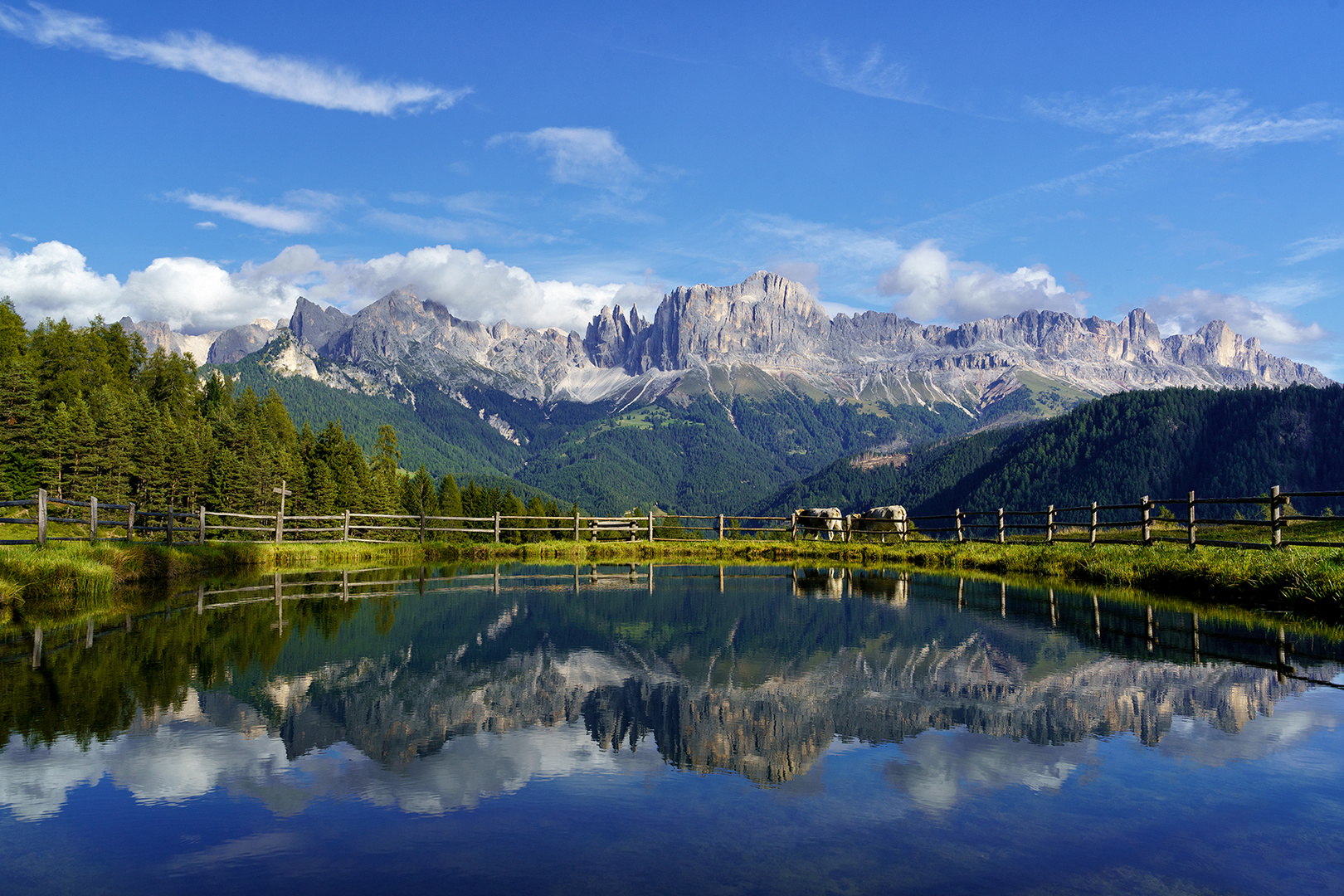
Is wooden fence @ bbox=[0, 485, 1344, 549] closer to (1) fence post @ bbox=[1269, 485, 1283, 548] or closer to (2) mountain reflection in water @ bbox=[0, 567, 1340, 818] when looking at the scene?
(1) fence post @ bbox=[1269, 485, 1283, 548]

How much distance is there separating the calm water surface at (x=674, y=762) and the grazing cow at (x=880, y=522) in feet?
104

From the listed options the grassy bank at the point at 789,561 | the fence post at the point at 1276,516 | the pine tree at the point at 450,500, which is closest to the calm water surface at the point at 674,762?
the grassy bank at the point at 789,561

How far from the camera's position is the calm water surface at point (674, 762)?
18.1 ft

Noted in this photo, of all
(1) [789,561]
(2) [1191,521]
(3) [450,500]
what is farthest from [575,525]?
(3) [450,500]

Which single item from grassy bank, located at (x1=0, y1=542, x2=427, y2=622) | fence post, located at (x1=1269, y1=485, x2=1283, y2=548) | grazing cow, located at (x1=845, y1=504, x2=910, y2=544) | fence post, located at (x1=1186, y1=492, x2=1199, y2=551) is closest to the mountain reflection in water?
grassy bank, located at (x1=0, y1=542, x2=427, y2=622)

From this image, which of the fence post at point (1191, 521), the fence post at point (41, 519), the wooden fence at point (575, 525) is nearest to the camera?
the fence post at point (41, 519)

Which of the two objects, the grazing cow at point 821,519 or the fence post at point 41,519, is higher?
the fence post at point 41,519

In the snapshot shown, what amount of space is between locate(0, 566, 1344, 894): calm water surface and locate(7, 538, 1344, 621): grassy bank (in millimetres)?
5077

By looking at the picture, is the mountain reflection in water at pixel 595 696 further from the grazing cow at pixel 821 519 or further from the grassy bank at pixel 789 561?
the grazing cow at pixel 821 519

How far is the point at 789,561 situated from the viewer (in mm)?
40875

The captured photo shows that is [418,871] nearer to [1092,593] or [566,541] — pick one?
[1092,593]

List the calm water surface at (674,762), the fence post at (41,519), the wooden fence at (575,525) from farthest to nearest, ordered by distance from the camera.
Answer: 1. the wooden fence at (575,525)
2. the fence post at (41,519)
3. the calm water surface at (674,762)

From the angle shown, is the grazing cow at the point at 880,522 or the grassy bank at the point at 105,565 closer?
the grassy bank at the point at 105,565

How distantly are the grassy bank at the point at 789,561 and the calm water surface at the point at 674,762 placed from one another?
508 cm
